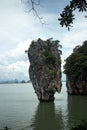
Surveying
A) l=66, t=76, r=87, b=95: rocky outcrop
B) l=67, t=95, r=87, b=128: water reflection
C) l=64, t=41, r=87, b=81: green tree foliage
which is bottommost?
l=67, t=95, r=87, b=128: water reflection

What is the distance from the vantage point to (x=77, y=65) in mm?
66438

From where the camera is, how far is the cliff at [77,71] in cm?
6606

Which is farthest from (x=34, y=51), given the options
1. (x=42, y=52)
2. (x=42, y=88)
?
(x=42, y=88)

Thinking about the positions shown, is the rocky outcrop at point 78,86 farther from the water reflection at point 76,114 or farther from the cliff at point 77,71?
the water reflection at point 76,114

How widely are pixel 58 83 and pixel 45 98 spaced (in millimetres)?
3202

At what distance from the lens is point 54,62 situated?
52.3m

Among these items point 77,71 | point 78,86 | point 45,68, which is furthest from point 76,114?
point 78,86

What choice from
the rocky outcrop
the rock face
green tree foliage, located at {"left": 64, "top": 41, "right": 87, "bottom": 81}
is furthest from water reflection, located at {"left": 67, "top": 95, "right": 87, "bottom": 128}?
the rocky outcrop

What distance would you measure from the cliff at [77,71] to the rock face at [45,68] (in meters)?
13.2

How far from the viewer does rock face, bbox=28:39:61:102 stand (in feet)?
166

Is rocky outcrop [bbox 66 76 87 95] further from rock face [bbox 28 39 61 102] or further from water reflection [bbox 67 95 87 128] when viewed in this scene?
water reflection [bbox 67 95 87 128]

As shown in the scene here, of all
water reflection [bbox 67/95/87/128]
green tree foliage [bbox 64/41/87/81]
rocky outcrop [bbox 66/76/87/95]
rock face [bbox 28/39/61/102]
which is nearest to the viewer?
water reflection [bbox 67/95/87/128]

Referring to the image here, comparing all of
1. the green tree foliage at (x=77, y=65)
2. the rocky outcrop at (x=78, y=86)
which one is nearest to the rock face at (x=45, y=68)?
the green tree foliage at (x=77, y=65)

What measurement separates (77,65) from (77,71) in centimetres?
128
